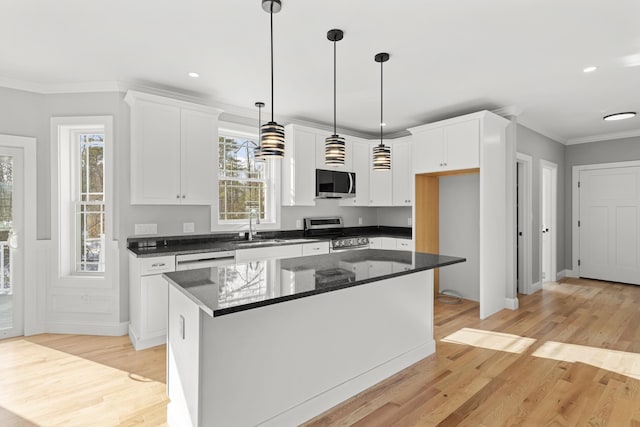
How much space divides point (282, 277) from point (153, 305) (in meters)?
1.92

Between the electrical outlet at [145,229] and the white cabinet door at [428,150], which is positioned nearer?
the electrical outlet at [145,229]

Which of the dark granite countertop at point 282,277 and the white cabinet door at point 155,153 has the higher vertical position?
the white cabinet door at point 155,153

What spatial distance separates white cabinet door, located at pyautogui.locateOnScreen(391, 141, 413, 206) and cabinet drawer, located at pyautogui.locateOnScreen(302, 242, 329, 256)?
60.1 inches

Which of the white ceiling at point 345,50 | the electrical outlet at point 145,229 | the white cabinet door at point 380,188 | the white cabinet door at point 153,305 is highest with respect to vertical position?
the white ceiling at point 345,50

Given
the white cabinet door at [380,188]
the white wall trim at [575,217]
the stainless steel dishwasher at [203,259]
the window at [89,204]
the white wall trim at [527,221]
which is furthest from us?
the white wall trim at [575,217]

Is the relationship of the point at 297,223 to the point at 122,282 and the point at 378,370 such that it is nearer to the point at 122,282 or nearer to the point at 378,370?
the point at 122,282

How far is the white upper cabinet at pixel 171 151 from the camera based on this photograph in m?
3.48

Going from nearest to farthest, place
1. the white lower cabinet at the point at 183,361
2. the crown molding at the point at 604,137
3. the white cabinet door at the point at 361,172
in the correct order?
the white lower cabinet at the point at 183,361 → the white cabinet door at the point at 361,172 → the crown molding at the point at 604,137

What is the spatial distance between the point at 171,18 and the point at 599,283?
7374mm

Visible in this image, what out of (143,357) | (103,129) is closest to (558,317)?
(143,357)

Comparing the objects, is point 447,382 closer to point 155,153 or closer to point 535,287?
point 155,153

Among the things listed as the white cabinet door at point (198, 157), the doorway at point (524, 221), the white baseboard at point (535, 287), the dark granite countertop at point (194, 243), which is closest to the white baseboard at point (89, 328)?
the dark granite countertop at point (194, 243)

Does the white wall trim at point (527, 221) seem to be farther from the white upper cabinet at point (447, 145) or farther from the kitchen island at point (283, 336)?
the kitchen island at point (283, 336)

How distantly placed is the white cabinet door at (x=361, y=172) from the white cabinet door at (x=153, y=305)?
3.11 metres
